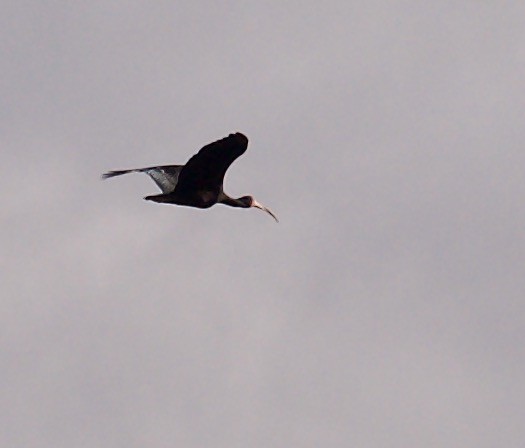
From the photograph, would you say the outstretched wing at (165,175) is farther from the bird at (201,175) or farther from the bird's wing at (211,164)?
the bird's wing at (211,164)

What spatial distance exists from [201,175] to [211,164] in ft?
2.65

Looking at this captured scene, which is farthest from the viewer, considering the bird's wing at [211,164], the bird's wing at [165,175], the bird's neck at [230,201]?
the bird's wing at [165,175]

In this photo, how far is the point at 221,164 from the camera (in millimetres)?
43906

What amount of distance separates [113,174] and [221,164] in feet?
16.4

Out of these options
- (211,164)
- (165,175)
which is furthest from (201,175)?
(165,175)

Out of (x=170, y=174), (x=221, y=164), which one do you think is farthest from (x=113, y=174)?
(x=221, y=164)

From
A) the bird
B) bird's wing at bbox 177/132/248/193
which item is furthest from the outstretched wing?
bird's wing at bbox 177/132/248/193

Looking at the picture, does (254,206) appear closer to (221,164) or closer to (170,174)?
(170,174)

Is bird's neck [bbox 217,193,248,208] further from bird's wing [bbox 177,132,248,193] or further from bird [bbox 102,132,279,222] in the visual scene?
bird's wing [bbox 177,132,248,193]

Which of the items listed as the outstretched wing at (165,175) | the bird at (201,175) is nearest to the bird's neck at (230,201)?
the bird at (201,175)

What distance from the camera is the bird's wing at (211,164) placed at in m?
42.4

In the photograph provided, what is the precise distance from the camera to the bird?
140 feet

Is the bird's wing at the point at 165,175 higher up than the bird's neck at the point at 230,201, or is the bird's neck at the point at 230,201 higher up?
the bird's wing at the point at 165,175

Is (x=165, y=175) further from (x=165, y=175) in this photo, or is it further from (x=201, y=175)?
(x=201, y=175)
